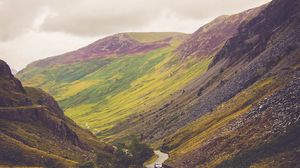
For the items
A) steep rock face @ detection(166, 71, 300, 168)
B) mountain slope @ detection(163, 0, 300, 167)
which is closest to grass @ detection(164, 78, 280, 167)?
mountain slope @ detection(163, 0, 300, 167)

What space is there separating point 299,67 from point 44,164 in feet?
363

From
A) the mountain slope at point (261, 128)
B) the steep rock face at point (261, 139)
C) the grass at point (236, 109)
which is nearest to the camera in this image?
the steep rock face at point (261, 139)

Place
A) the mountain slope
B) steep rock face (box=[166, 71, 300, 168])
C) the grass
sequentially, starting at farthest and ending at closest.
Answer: the grass → the mountain slope → steep rock face (box=[166, 71, 300, 168])

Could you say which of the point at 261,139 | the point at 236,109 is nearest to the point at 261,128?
the point at 261,139

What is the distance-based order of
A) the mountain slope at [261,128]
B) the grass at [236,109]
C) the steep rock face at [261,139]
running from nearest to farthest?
the steep rock face at [261,139]
the mountain slope at [261,128]
the grass at [236,109]

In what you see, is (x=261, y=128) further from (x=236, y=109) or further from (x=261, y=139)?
(x=236, y=109)

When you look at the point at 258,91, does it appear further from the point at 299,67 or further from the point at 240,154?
the point at 240,154

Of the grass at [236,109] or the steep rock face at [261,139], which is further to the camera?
the grass at [236,109]

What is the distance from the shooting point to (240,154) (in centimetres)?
12469

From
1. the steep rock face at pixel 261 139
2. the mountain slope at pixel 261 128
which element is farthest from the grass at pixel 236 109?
the steep rock face at pixel 261 139

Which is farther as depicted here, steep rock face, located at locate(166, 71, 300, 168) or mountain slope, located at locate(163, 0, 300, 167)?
mountain slope, located at locate(163, 0, 300, 167)

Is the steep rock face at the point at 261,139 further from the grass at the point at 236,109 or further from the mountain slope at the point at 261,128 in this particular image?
the grass at the point at 236,109

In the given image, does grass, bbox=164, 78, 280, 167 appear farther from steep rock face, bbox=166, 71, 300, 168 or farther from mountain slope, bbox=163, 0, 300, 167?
steep rock face, bbox=166, 71, 300, 168

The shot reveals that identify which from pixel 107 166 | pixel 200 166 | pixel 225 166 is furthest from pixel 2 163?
pixel 225 166
